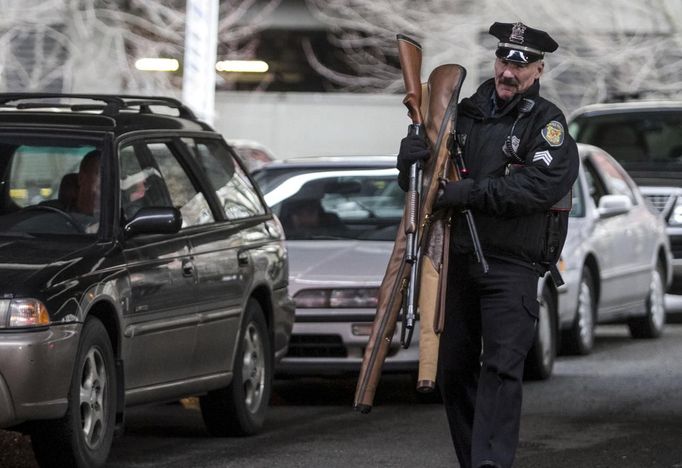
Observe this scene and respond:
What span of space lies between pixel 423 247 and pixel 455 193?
0.25 metres

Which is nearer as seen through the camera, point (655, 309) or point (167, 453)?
point (167, 453)

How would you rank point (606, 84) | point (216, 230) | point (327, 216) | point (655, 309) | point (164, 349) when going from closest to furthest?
1. point (164, 349)
2. point (216, 230)
3. point (327, 216)
4. point (655, 309)
5. point (606, 84)

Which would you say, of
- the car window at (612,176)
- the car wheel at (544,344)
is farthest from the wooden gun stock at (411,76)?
the car window at (612,176)

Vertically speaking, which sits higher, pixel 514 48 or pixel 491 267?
pixel 514 48

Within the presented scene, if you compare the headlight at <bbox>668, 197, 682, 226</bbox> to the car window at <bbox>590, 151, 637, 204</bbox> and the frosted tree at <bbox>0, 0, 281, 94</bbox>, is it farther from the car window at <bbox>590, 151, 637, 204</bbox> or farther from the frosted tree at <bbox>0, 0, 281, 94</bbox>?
the frosted tree at <bbox>0, 0, 281, 94</bbox>

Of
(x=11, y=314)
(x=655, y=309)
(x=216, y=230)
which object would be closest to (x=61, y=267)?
(x=11, y=314)

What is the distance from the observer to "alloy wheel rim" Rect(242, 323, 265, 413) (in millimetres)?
9758

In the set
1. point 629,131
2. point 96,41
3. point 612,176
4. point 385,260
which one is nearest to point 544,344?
point 385,260

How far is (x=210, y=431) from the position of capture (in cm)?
970

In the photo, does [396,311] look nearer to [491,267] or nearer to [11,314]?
[491,267]

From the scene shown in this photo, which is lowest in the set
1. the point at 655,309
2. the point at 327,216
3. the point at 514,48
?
the point at 655,309

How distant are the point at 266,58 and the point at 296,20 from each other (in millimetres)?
1906

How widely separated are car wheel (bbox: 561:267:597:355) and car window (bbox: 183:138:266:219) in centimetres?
382

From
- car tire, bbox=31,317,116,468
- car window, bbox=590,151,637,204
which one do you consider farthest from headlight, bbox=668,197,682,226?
car tire, bbox=31,317,116,468
